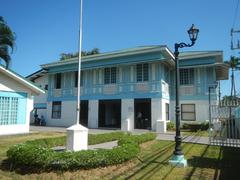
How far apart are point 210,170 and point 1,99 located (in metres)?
14.2

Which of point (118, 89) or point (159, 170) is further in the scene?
point (118, 89)

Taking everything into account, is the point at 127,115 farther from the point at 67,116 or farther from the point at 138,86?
the point at 67,116

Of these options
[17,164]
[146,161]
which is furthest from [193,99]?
[17,164]

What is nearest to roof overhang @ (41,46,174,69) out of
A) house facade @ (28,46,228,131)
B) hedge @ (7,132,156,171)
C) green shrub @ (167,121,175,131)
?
house facade @ (28,46,228,131)

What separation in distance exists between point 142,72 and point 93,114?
23.0 feet

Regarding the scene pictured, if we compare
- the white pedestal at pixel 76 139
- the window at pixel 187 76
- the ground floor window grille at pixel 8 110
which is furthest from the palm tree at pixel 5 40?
the window at pixel 187 76

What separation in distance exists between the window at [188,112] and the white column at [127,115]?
5.47m

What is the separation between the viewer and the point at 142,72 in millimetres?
23266

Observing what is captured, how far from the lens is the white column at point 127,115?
22906 mm

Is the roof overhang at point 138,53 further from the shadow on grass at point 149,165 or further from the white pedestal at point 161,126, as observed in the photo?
the shadow on grass at point 149,165

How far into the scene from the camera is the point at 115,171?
771cm

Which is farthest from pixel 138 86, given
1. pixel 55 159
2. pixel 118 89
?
pixel 55 159

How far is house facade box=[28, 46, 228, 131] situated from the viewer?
22.4 m

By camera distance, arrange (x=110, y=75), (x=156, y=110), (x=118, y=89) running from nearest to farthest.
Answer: (x=156, y=110)
(x=118, y=89)
(x=110, y=75)
